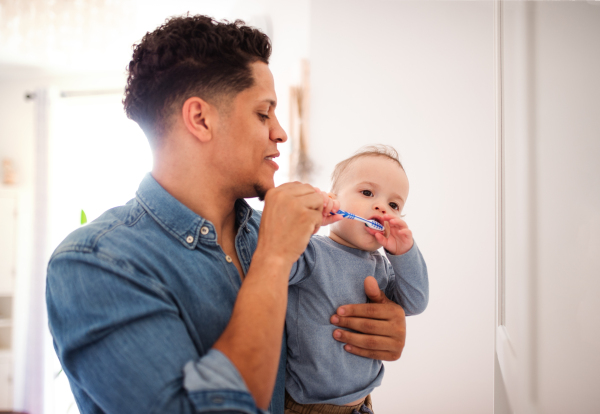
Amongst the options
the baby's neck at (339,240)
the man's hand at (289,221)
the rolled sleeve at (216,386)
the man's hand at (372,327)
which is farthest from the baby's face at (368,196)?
the rolled sleeve at (216,386)

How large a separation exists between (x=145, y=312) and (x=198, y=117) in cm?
47

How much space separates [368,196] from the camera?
112 centimetres

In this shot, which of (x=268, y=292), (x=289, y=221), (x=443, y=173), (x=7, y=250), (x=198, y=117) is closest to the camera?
(x=268, y=292)

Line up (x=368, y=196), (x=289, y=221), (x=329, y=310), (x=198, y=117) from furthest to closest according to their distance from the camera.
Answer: (x=368, y=196)
(x=329, y=310)
(x=198, y=117)
(x=289, y=221)

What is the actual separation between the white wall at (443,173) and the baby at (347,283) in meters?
0.78

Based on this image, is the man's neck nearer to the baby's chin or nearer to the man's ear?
the man's ear

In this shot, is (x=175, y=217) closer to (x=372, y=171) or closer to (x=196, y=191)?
(x=196, y=191)

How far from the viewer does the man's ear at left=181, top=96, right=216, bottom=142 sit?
877 millimetres

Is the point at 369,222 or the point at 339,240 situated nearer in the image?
the point at 369,222

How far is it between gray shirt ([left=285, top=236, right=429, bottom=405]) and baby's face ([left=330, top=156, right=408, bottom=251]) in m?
0.05

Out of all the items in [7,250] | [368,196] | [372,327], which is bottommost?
[7,250]

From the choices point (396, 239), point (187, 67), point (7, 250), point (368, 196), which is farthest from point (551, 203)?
point (7, 250)

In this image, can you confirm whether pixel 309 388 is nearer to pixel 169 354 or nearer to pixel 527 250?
pixel 169 354

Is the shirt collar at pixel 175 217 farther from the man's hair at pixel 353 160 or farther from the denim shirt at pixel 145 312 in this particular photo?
the man's hair at pixel 353 160
